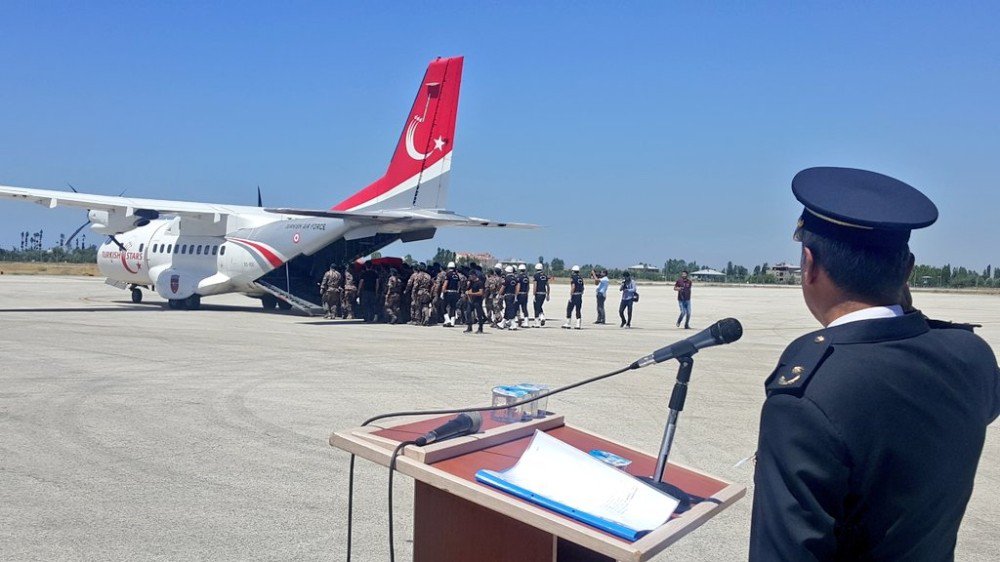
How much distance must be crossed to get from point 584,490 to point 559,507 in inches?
5.7

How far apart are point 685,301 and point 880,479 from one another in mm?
20365

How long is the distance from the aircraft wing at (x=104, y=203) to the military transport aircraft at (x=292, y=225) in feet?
0.08

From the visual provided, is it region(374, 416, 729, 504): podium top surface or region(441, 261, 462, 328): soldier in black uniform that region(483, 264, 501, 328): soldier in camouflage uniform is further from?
region(374, 416, 729, 504): podium top surface

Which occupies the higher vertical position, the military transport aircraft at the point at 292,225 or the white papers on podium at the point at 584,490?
the military transport aircraft at the point at 292,225

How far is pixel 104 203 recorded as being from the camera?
21297 mm

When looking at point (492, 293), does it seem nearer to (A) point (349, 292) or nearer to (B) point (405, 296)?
(B) point (405, 296)

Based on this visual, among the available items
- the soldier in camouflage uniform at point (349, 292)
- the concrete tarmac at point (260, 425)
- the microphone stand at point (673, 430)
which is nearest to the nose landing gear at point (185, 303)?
the soldier in camouflage uniform at point (349, 292)

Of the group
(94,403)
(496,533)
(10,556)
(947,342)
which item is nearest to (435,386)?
(94,403)

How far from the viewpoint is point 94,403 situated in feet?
27.9

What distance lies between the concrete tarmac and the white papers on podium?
243 centimetres

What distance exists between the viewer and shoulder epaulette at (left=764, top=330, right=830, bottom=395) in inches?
68.4

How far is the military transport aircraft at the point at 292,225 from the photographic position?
20656mm

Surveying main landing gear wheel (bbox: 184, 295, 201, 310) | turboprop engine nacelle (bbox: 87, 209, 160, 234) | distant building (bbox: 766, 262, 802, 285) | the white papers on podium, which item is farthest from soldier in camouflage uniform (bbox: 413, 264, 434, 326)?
distant building (bbox: 766, 262, 802, 285)

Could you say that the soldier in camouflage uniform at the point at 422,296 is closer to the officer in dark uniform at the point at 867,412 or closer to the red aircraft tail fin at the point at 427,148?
the red aircraft tail fin at the point at 427,148
